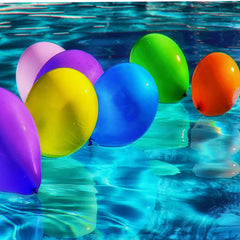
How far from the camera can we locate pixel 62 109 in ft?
6.15

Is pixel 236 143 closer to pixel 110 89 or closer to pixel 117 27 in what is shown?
pixel 110 89

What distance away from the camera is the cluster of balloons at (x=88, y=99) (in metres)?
1.68

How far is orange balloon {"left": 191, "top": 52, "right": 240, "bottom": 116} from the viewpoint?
2461mm

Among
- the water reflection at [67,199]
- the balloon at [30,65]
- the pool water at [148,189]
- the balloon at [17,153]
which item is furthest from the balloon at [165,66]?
the balloon at [17,153]

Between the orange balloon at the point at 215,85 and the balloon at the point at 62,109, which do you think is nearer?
the balloon at the point at 62,109

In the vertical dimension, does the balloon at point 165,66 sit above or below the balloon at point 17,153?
below

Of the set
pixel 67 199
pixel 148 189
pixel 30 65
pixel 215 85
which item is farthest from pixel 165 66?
pixel 67 199

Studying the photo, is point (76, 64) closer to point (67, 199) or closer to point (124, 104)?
point (124, 104)

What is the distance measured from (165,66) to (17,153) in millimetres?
1172

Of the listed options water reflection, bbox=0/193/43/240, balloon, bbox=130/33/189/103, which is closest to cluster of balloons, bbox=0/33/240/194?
balloon, bbox=130/33/189/103

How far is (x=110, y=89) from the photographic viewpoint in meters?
2.08

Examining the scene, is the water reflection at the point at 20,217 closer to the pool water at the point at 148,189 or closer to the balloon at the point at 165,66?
the pool water at the point at 148,189

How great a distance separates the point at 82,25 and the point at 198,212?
3162 millimetres

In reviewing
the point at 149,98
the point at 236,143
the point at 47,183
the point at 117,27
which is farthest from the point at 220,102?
the point at 117,27
